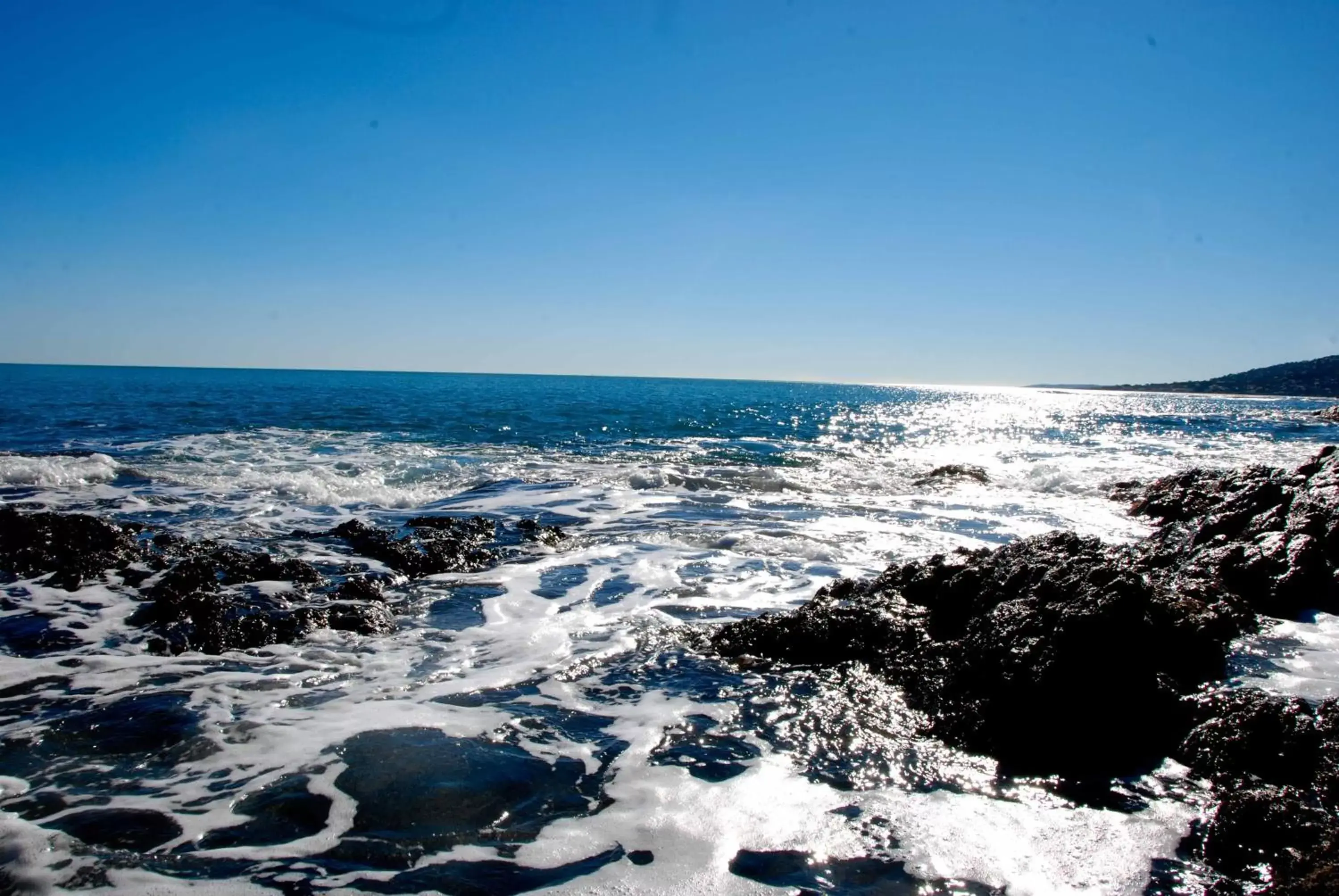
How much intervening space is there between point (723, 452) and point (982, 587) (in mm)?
19423

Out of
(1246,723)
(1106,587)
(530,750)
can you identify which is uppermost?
(1106,587)

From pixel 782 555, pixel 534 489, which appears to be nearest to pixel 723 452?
pixel 534 489

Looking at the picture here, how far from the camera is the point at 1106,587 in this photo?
5.39 meters

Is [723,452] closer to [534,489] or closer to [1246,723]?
[534,489]

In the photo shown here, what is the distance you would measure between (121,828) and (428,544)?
6968mm

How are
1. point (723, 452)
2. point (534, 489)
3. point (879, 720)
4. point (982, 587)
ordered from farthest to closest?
point (723, 452)
point (534, 489)
point (982, 587)
point (879, 720)

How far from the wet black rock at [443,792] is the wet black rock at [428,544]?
5.18 metres

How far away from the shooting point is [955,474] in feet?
70.3

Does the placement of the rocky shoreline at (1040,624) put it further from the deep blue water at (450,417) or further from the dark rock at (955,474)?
the deep blue water at (450,417)

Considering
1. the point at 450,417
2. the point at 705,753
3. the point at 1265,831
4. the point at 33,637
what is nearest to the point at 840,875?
the point at 705,753

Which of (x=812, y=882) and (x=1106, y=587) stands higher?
(x=1106, y=587)

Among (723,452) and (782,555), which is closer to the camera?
(782,555)

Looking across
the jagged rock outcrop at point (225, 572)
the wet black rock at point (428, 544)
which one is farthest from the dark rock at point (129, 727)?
the wet black rock at point (428, 544)

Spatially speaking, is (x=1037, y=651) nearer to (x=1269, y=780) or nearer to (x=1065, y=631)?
(x=1065, y=631)
